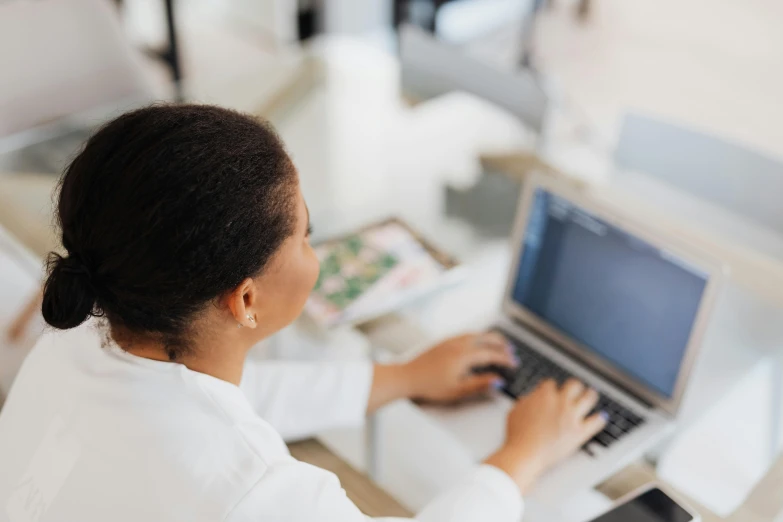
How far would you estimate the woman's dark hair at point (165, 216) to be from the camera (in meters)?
0.78

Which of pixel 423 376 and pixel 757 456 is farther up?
pixel 423 376

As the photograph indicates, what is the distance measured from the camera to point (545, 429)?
3.90ft

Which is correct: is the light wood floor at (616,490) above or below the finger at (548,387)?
below

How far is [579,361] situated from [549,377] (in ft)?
0.23

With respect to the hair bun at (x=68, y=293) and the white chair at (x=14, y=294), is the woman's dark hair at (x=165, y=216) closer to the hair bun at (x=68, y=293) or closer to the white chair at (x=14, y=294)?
the hair bun at (x=68, y=293)

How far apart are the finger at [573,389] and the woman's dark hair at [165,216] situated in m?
0.59

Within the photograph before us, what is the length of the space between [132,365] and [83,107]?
173 centimetres

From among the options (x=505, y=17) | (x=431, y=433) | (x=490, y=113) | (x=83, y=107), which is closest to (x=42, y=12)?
(x=83, y=107)

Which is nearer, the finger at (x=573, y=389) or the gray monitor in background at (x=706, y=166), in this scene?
the finger at (x=573, y=389)

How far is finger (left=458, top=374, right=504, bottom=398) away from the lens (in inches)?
51.3

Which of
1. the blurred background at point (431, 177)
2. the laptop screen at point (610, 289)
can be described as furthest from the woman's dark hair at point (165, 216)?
the laptop screen at point (610, 289)

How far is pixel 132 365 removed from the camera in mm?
870

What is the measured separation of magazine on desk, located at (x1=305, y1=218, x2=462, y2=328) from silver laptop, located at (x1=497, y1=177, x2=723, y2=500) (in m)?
0.20

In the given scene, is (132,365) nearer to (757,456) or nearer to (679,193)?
(757,456)
